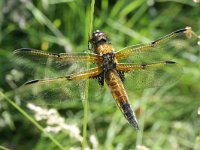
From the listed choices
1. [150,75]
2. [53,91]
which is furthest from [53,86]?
[150,75]

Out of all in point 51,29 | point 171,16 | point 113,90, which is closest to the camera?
point 113,90

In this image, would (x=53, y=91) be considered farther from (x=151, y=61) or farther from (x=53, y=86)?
(x=151, y=61)

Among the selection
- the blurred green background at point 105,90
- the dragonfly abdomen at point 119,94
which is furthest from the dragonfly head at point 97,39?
the blurred green background at point 105,90

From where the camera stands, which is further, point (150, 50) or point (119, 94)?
point (150, 50)

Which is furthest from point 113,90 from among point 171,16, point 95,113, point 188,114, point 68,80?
point 171,16

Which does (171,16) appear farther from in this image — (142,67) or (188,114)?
(142,67)

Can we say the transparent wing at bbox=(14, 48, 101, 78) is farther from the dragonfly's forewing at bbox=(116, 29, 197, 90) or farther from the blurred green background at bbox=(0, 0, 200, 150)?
the blurred green background at bbox=(0, 0, 200, 150)

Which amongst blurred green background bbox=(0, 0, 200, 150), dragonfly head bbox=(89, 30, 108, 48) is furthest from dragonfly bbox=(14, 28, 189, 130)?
blurred green background bbox=(0, 0, 200, 150)

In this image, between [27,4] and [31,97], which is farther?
[27,4]
